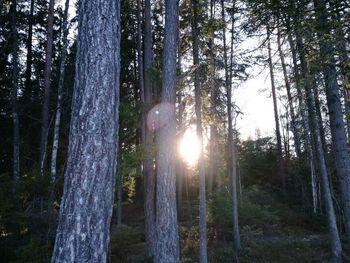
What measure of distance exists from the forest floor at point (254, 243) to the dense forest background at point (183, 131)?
0.22 feet

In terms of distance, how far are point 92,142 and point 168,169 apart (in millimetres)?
5070

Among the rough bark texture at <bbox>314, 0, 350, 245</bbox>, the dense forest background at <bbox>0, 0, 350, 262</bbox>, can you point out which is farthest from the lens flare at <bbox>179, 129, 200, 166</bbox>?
the rough bark texture at <bbox>314, 0, 350, 245</bbox>

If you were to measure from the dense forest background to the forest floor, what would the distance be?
7 cm

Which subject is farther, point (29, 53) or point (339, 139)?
point (29, 53)

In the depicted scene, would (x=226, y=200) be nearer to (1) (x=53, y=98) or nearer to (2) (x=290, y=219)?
(2) (x=290, y=219)

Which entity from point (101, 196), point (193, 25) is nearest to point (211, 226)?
point (193, 25)

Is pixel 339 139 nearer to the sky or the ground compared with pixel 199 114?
nearer to the ground

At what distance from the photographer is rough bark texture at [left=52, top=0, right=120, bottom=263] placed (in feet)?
11.3

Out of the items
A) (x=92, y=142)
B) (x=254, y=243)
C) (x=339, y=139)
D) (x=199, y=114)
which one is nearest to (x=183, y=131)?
(x=199, y=114)

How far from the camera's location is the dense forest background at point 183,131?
23.1 feet

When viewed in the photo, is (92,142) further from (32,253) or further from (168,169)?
(32,253)

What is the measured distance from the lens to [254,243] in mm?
14477

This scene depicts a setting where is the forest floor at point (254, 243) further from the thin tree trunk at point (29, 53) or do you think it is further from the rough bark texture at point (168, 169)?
the thin tree trunk at point (29, 53)

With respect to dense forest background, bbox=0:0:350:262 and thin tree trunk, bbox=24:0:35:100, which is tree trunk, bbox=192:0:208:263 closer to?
dense forest background, bbox=0:0:350:262
